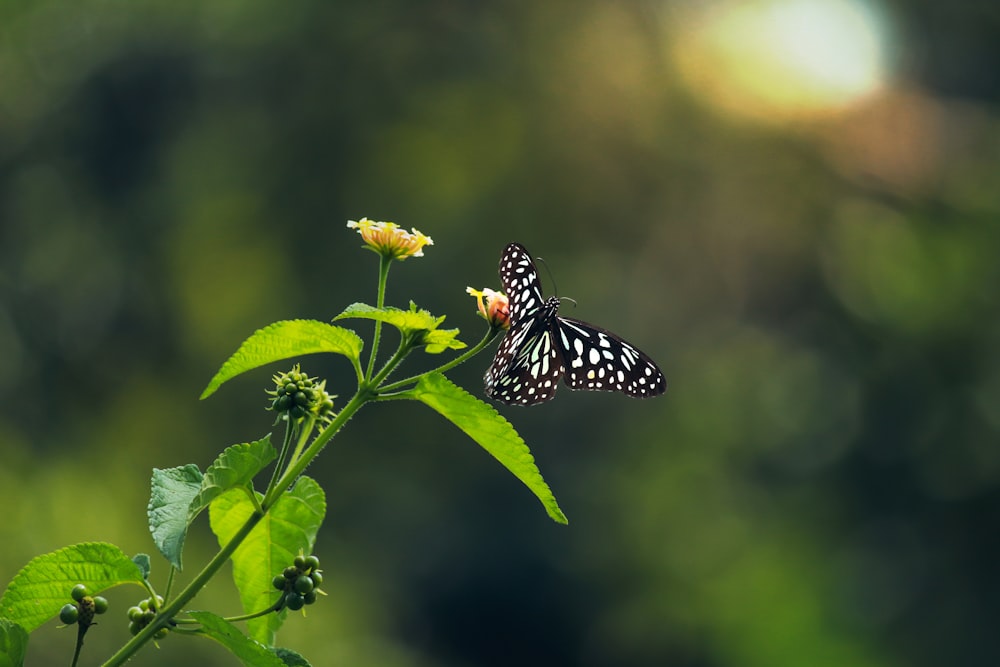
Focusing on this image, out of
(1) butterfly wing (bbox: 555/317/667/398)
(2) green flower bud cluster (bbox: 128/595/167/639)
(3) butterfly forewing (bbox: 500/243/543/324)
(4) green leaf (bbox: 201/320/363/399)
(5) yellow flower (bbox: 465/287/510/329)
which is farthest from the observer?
(1) butterfly wing (bbox: 555/317/667/398)

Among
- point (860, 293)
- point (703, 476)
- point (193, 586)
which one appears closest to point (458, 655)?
point (703, 476)

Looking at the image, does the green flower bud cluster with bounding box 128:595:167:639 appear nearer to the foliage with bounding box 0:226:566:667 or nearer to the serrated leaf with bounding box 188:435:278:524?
the foliage with bounding box 0:226:566:667

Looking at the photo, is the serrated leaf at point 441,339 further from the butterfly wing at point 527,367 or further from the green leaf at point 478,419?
the butterfly wing at point 527,367

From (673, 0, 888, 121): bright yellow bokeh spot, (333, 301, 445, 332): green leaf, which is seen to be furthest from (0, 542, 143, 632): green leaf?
(673, 0, 888, 121): bright yellow bokeh spot

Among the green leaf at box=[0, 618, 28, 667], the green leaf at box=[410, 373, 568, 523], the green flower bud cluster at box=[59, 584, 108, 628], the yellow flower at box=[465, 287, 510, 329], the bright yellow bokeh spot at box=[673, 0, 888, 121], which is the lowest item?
the green leaf at box=[0, 618, 28, 667]

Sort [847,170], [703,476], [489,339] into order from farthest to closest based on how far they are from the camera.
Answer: [847,170] → [703,476] → [489,339]

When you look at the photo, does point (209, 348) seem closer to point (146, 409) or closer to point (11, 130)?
point (146, 409)

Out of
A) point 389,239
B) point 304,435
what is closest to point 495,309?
point 389,239
